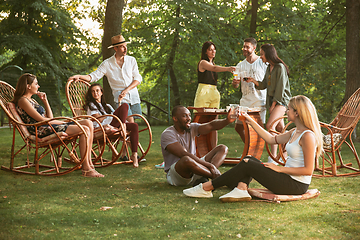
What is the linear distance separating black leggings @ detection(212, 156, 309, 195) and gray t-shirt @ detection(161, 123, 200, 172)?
0.76 m

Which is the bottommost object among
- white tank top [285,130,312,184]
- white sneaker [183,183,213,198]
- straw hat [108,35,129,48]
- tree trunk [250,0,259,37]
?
white sneaker [183,183,213,198]

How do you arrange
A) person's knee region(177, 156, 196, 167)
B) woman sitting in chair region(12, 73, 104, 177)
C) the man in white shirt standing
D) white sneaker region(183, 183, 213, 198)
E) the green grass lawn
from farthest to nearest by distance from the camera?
the man in white shirt standing < woman sitting in chair region(12, 73, 104, 177) < person's knee region(177, 156, 196, 167) < white sneaker region(183, 183, 213, 198) < the green grass lawn

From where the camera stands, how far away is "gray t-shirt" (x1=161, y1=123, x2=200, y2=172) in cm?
388

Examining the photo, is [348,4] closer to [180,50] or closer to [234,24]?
[234,24]

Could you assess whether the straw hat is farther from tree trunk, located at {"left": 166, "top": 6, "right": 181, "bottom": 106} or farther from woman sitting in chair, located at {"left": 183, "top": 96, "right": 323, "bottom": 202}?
tree trunk, located at {"left": 166, "top": 6, "right": 181, "bottom": 106}

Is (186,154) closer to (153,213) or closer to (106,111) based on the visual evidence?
(153,213)

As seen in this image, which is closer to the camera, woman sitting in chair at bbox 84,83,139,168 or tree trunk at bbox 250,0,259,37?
woman sitting in chair at bbox 84,83,139,168

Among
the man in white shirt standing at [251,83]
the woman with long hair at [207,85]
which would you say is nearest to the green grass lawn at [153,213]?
the man in white shirt standing at [251,83]

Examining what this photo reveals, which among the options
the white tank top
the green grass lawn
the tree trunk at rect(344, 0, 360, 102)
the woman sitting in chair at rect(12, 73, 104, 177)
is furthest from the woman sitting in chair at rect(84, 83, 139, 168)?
the tree trunk at rect(344, 0, 360, 102)

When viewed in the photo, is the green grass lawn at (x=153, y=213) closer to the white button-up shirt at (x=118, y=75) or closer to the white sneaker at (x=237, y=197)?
the white sneaker at (x=237, y=197)

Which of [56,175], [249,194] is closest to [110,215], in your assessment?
[249,194]

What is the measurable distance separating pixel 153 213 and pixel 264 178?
1.08 metres

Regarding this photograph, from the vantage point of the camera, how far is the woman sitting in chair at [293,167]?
313 cm

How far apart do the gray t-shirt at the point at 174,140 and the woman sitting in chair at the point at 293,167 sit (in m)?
0.71
